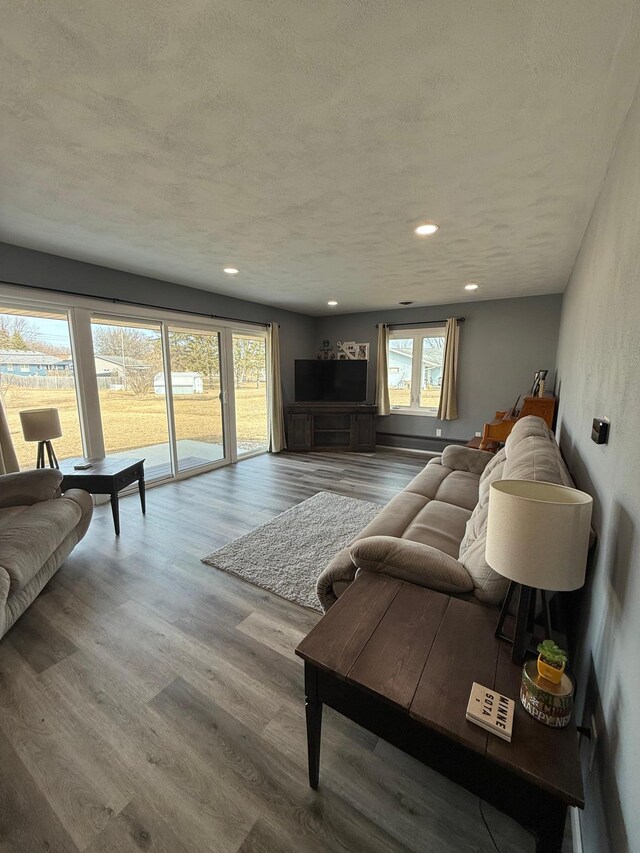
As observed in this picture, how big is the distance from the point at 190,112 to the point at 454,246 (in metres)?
2.17

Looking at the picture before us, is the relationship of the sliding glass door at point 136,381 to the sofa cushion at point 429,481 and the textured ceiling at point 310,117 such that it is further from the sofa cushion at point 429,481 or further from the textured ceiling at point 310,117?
Result: the sofa cushion at point 429,481

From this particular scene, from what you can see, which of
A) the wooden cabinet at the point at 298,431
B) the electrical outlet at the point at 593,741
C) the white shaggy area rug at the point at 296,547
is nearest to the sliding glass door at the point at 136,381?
the wooden cabinet at the point at 298,431

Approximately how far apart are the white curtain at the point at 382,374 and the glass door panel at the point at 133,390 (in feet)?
11.5

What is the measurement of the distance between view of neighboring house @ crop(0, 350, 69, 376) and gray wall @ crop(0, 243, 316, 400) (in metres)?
0.60

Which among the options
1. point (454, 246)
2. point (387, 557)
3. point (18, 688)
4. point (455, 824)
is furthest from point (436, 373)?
point (18, 688)

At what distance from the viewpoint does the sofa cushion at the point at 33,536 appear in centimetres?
179

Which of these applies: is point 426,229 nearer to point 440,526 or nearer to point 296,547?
point 440,526

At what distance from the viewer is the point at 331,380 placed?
6.12m

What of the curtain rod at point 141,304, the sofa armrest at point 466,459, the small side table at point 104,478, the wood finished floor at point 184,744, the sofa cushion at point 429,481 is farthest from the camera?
the sofa armrest at point 466,459

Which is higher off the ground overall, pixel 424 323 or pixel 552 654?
pixel 424 323

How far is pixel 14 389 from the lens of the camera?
117 inches

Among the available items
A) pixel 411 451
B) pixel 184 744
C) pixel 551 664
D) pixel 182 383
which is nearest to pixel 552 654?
pixel 551 664

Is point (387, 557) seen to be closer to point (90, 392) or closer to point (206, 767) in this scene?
point (206, 767)

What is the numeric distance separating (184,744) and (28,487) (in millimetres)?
2001
